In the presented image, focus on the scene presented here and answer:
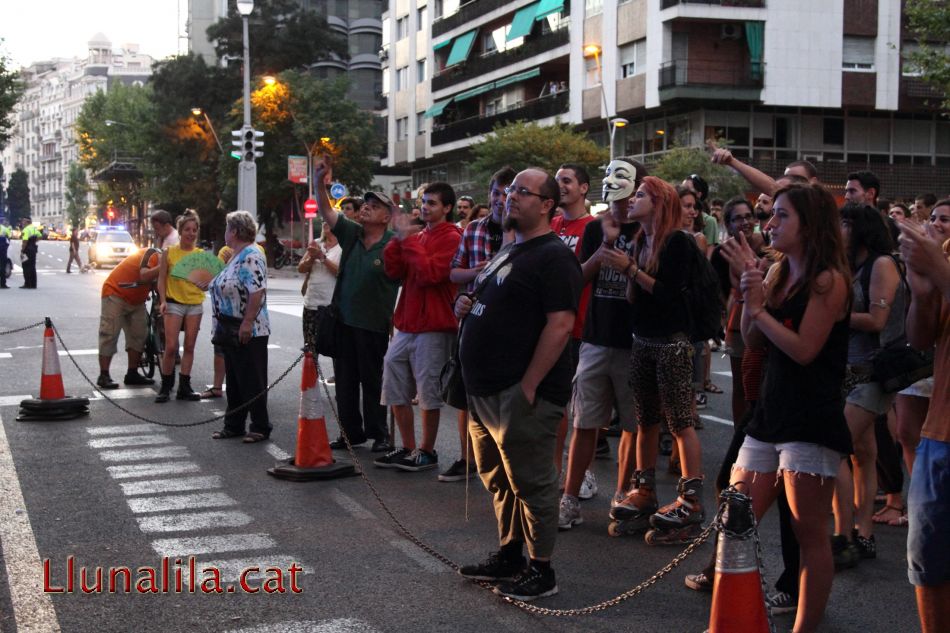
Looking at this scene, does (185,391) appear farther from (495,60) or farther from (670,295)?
(495,60)

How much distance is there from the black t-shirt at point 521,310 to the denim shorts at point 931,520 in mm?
1874

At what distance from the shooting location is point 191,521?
6676mm

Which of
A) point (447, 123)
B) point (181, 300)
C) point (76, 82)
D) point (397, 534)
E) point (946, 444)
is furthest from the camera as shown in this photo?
point (76, 82)

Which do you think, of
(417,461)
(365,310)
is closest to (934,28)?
(365,310)

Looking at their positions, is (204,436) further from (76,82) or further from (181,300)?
(76,82)

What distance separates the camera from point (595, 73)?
155ft

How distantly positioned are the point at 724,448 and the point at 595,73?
3964cm

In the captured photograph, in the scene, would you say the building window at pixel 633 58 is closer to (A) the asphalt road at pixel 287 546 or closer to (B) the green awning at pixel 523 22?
(B) the green awning at pixel 523 22

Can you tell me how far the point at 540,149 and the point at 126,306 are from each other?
3172 cm

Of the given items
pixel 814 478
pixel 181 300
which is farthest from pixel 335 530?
pixel 181 300

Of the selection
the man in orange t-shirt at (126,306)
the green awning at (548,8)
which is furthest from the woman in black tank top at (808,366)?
the green awning at (548,8)

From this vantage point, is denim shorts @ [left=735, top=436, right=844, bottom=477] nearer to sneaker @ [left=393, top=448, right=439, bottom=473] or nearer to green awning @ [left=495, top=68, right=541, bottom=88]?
sneaker @ [left=393, top=448, right=439, bottom=473]

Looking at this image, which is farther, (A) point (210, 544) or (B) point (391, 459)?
(B) point (391, 459)

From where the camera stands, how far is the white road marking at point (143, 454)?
859cm
